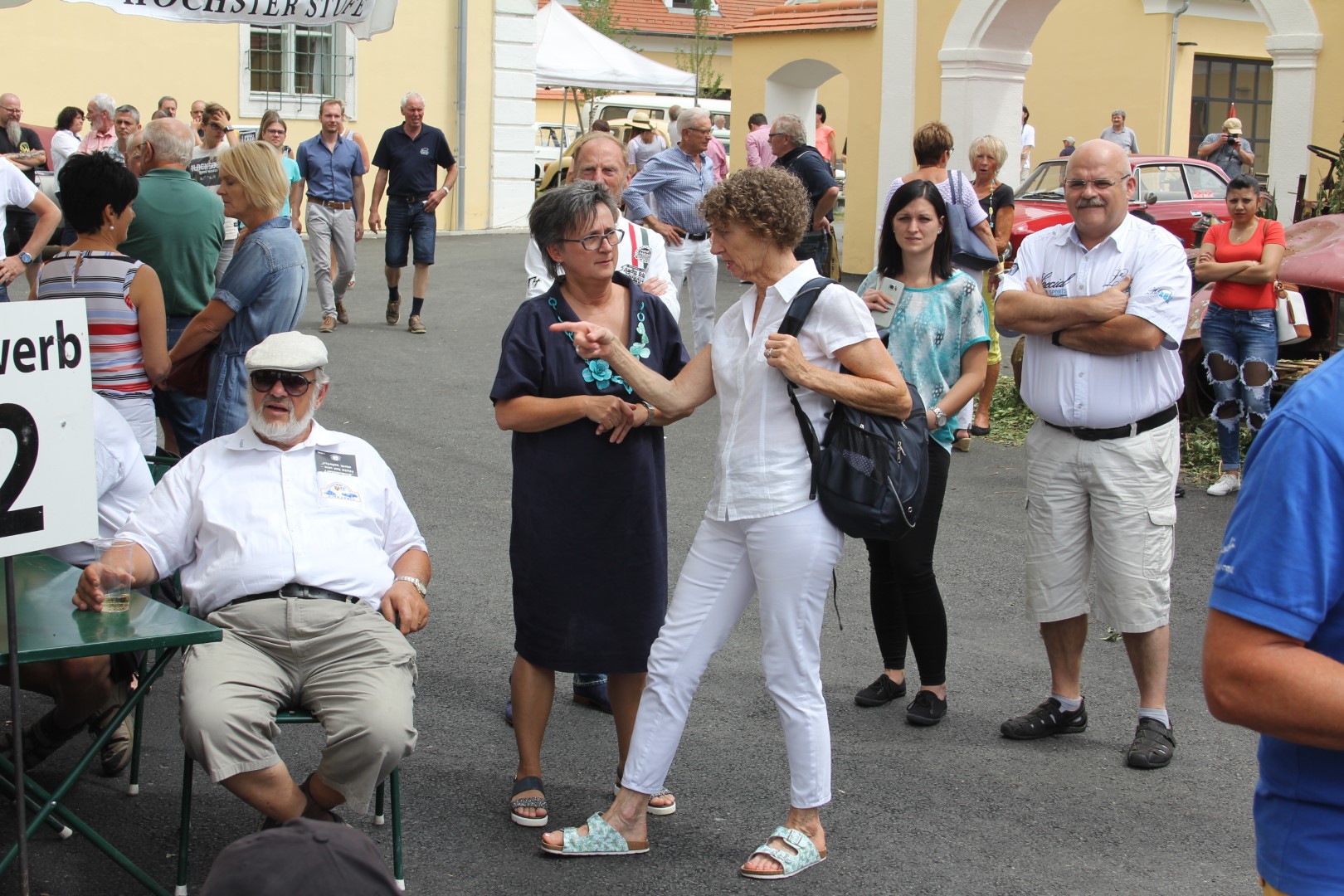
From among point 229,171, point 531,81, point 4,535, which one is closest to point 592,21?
point 531,81

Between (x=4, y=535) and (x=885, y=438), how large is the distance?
220 centimetres

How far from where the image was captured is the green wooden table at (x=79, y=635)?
3195mm

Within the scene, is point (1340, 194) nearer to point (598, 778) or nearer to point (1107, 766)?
point (1107, 766)

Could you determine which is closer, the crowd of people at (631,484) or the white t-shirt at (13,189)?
the crowd of people at (631,484)

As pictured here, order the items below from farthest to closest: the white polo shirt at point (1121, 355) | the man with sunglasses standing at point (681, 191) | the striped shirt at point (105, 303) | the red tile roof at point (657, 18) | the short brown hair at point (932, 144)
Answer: the red tile roof at point (657, 18) → the man with sunglasses standing at point (681, 191) → the short brown hair at point (932, 144) → the striped shirt at point (105, 303) → the white polo shirt at point (1121, 355)

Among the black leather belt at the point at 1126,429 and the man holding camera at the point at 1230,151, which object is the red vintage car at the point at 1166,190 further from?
the black leather belt at the point at 1126,429

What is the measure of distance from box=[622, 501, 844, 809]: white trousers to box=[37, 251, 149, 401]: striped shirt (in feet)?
8.51

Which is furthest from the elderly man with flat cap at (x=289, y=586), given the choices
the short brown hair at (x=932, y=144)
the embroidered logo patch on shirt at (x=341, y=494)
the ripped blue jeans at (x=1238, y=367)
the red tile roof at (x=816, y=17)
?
the red tile roof at (x=816, y=17)

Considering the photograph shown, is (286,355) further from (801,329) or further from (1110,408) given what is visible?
(1110,408)

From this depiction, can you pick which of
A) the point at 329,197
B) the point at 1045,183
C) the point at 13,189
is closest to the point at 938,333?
the point at 13,189

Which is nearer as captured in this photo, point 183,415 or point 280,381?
point 280,381

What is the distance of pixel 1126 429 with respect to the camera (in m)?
4.66

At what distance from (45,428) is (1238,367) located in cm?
724

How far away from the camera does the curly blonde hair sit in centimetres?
378
